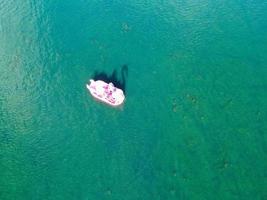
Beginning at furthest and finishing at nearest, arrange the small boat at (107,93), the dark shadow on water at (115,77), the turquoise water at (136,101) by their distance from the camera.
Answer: the dark shadow on water at (115,77), the small boat at (107,93), the turquoise water at (136,101)

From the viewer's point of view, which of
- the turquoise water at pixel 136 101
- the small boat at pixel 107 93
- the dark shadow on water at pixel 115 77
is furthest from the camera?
→ the dark shadow on water at pixel 115 77

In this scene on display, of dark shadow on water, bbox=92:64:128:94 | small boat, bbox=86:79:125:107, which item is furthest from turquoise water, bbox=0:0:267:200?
small boat, bbox=86:79:125:107

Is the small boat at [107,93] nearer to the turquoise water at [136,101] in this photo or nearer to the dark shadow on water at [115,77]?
the turquoise water at [136,101]

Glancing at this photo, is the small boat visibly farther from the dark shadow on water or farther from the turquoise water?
the dark shadow on water

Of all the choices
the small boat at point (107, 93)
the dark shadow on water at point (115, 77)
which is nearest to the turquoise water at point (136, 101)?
the dark shadow on water at point (115, 77)

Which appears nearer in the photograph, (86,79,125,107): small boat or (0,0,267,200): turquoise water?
(0,0,267,200): turquoise water

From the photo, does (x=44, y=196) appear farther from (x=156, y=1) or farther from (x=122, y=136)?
(x=156, y=1)

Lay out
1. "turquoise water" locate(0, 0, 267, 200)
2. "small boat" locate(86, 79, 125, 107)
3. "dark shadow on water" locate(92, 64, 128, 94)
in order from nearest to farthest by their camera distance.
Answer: "turquoise water" locate(0, 0, 267, 200), "small boat" locate(86, 79, 125, 107), "dark shadow on water" locate(92, 64, 128, 94)
